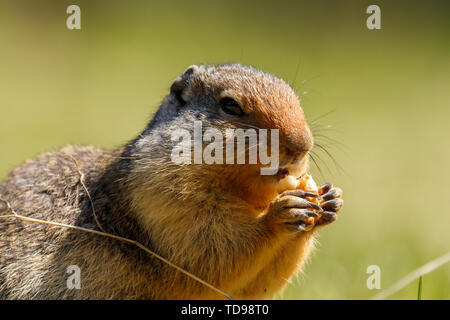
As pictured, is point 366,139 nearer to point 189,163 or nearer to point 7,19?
point 189,163

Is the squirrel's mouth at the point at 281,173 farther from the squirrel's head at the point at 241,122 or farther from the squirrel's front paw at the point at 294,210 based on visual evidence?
the squirrel's front paw at the point at 294,210

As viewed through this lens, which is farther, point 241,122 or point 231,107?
point 231,107

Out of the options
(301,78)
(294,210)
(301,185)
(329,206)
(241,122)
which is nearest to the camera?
(294,210)

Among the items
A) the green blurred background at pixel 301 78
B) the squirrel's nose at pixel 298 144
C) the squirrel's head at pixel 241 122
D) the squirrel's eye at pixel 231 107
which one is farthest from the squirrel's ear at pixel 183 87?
the green blurred background at pixel 301 78

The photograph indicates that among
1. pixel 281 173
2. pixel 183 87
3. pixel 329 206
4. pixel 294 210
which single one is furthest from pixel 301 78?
pixel 294 210

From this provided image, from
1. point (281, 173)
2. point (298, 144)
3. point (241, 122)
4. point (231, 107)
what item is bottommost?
point (281, 173)

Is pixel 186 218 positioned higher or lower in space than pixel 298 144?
lower

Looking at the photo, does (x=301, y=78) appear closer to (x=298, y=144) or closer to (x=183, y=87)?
(x=183, y=87)

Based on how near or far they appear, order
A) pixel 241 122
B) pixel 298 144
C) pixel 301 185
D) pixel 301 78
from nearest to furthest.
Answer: pixel 298 144, pixel 241 122, pixel 301 185, pixel 301 78
